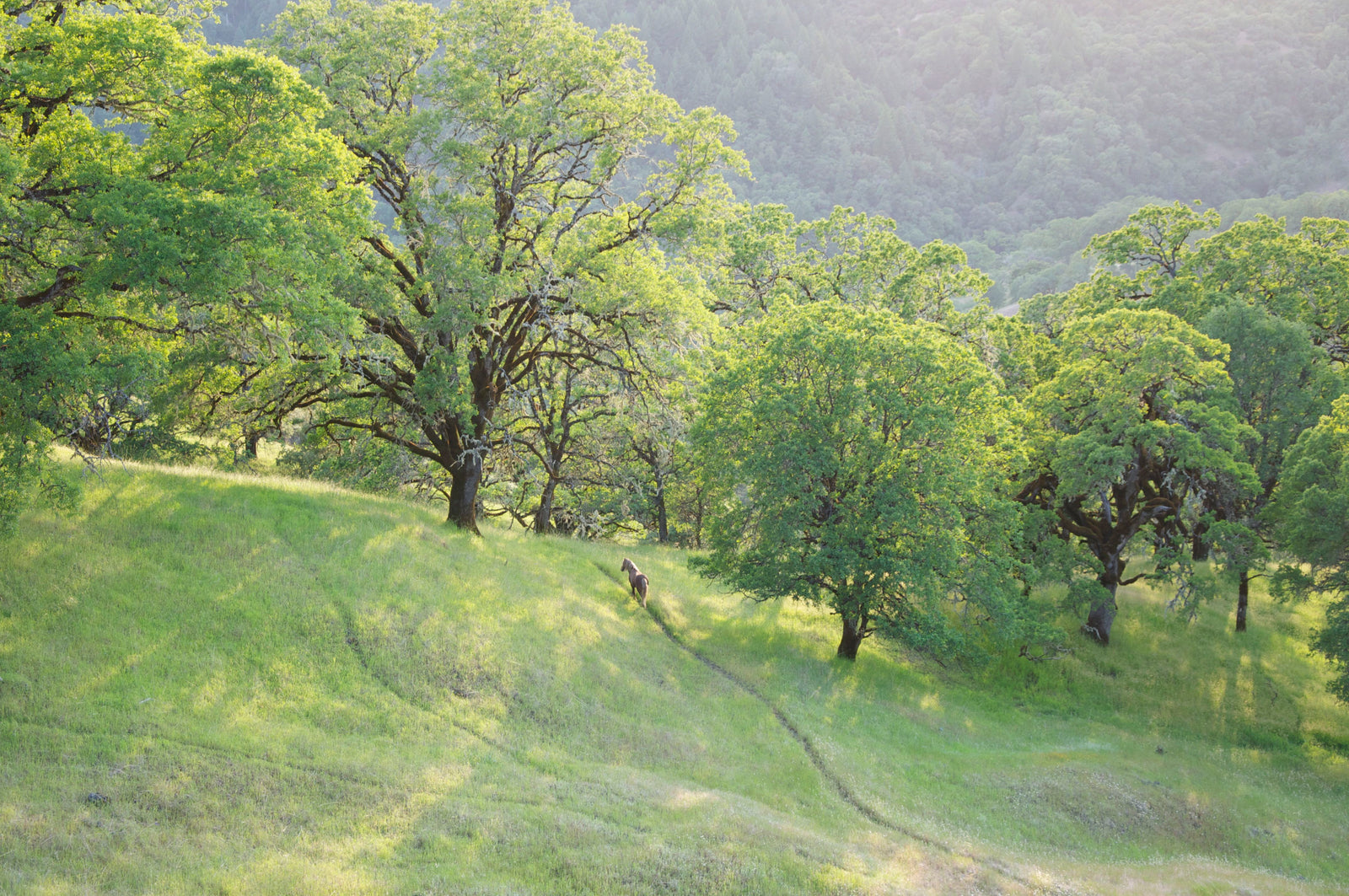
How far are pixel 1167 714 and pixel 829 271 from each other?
24.0m

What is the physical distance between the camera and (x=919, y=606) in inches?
1056

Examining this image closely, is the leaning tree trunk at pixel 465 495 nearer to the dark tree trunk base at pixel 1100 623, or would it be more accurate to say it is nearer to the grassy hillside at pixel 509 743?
the grassy hillside at pixel 509 743

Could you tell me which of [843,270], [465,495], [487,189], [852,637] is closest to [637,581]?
[465,495]

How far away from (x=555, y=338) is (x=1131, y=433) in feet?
71.3

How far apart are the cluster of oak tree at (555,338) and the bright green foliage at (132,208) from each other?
0.08 meters

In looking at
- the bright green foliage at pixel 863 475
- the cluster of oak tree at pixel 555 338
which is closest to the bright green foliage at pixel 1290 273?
the cluster of oak tree at pixel 555 338

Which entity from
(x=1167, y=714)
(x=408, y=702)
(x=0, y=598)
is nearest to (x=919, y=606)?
(x=1167, y=714)

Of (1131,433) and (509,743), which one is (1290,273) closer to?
(1131,433)

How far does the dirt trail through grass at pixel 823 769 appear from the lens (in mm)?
15191

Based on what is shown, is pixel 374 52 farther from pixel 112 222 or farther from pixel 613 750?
pixel 613 750

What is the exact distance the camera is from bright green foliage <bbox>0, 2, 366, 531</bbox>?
13.4 meters

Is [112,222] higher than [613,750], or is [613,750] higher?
[112,222]

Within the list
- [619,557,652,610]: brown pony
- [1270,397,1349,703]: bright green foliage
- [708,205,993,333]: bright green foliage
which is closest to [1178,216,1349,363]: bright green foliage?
[1270,397,1349,703]: bright green foliage

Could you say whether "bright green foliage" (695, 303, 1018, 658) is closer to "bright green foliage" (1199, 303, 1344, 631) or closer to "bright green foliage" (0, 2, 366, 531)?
"bright green foliage" (1199, 303, 1344, 631)
